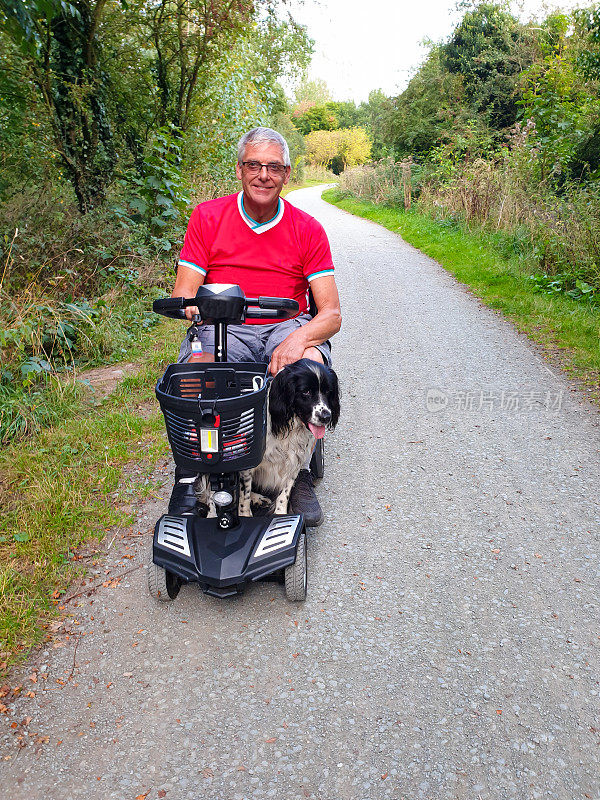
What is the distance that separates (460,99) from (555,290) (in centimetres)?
1238

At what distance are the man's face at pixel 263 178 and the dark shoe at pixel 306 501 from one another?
4.68ft

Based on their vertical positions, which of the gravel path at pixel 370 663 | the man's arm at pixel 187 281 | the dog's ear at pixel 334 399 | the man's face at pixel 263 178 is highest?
the man's face at pixel 263 178

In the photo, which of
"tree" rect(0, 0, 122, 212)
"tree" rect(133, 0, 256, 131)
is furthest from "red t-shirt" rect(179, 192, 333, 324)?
"tree" rect(133, 0, 256, 131)

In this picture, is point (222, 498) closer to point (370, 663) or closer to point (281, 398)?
point (281, 398)

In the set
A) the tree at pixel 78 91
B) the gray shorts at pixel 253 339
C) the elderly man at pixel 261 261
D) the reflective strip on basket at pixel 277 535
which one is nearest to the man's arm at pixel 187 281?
the elderly man at pixel 261 261

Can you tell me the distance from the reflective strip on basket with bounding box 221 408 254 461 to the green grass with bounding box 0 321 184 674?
1.08 m

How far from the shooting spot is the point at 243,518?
2.60 m

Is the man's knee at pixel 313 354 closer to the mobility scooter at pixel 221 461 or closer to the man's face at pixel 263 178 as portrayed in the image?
the mobility scooter at pixel 221 461

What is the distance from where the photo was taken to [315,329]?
296cm

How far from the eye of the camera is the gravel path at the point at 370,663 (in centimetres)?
180

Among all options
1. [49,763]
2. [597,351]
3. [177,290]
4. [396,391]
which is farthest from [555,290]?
[49,763]

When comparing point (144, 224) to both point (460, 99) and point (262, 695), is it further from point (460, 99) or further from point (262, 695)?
point (460, 99)

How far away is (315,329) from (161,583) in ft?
4.59

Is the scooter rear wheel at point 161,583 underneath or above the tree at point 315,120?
underneath
